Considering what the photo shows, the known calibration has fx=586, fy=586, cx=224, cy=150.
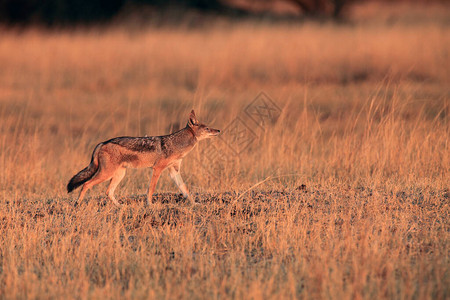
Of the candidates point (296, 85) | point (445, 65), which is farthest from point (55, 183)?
point (445, 65)

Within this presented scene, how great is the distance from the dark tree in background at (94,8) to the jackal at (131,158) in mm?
20038

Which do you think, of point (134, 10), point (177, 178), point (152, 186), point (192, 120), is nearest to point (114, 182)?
point (152, 186)

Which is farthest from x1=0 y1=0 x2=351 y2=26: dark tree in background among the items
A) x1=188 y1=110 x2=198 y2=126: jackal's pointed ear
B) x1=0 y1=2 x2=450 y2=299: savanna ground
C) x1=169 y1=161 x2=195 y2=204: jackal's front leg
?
x1=169 y1=161 x2=195 y2=204: jackal's front leg

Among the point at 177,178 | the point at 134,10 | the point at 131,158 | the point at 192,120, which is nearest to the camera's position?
the point at 131,158

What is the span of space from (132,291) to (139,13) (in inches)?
902

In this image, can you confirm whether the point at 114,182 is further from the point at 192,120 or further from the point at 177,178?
the point at 192,120

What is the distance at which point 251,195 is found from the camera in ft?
22.0

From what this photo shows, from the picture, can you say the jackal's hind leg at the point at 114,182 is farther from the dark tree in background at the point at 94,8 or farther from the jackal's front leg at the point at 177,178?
the dark tree in background at the point at 94,8

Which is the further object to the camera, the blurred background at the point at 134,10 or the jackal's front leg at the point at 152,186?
the blurred background at the point at 134,10

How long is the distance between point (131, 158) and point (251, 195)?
4.78ft

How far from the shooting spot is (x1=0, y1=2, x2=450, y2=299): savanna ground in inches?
178

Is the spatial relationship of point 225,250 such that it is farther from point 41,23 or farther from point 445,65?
point 41,23

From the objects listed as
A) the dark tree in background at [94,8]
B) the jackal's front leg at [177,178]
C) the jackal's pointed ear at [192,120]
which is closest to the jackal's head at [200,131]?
the jackal's pointed ear at [192,120]

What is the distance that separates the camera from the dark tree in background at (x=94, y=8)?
26312 mm
